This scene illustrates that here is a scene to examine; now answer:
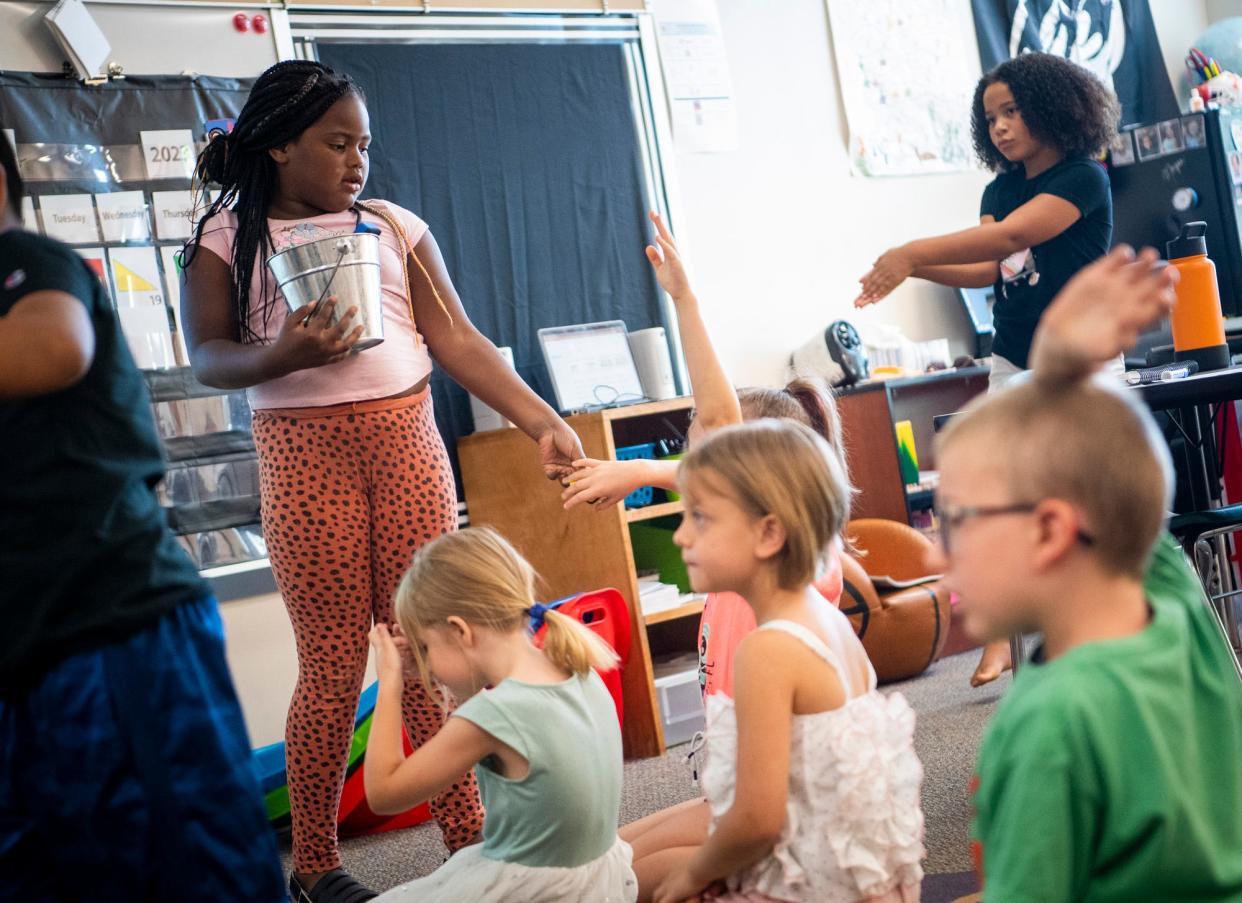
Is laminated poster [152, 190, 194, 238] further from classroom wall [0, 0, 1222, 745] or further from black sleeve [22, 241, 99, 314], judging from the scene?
black sleeve [22, 241, 99, 314]

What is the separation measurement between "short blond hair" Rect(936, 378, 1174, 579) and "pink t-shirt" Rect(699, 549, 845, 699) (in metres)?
0.83

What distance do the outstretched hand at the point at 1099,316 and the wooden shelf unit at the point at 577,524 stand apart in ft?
7.42

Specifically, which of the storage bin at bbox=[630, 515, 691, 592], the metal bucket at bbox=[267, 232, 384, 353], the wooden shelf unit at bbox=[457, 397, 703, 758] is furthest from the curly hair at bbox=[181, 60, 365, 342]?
the storage bin at bbox=[630, 515, 691, 592]

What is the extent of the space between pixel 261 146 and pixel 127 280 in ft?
3.91

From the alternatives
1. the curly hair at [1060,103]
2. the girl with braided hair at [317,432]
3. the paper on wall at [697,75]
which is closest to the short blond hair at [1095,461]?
the girl with braided hair at [317,432]

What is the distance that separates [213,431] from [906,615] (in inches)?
72.5

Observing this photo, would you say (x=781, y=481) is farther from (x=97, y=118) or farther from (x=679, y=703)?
(x=97, y=118)

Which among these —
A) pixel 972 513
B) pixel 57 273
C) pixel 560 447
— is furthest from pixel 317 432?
pixel 972 513

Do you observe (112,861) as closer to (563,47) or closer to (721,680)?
(721,680)

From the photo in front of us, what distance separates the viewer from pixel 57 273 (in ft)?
3.74

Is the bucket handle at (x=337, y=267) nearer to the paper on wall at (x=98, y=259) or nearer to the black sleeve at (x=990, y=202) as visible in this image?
the paper on wall at (x=98, y=259)

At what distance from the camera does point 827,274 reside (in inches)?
172

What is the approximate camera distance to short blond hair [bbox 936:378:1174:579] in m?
0.86

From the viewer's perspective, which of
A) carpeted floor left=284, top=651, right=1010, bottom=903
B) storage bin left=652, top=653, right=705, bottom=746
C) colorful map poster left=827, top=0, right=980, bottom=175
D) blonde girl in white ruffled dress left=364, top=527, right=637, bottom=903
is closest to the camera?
blonde girl in white ruffled dress left=364, top=527, right=637, bottom=903
